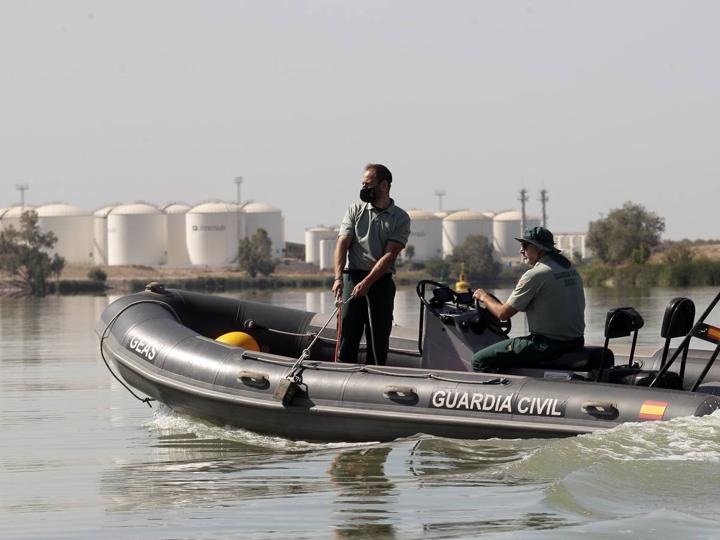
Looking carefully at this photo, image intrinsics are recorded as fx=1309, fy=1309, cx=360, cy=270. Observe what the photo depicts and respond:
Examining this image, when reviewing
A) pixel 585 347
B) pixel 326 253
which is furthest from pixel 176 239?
pixel 585 347

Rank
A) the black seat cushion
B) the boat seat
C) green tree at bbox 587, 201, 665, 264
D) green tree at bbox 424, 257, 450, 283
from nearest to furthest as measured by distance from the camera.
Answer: the boat seat, the black seat cushion, green tree at bbox 587, 201, 665, 264, green tree at bbox 424, 257, 450, 283

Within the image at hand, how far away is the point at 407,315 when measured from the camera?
2794 centimetres

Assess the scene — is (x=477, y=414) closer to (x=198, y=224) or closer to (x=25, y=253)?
(x=25, y=253)

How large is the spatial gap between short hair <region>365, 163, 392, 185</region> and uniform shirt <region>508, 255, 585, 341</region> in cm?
126

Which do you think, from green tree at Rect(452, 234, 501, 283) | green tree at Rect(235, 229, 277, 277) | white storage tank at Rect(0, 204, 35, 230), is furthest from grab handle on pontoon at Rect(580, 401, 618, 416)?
white storage tank at Rect(0, 204, 35, 230)

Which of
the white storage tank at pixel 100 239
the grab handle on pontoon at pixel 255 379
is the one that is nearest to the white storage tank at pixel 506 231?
the white storage tank at pixel 100 239

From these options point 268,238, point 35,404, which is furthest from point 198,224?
point 35,404

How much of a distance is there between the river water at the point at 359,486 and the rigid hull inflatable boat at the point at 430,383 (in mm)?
126

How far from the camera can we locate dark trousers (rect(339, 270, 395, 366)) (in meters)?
8.77

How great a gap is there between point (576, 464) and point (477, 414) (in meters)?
0.95

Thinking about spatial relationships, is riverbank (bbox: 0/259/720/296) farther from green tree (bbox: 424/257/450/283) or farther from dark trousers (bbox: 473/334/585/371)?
dark trousers (bbox: 473/334/585/371)

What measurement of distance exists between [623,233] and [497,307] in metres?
70.1

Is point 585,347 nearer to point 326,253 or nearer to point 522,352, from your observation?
point 522,352

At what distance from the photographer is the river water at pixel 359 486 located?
578 centimetres
